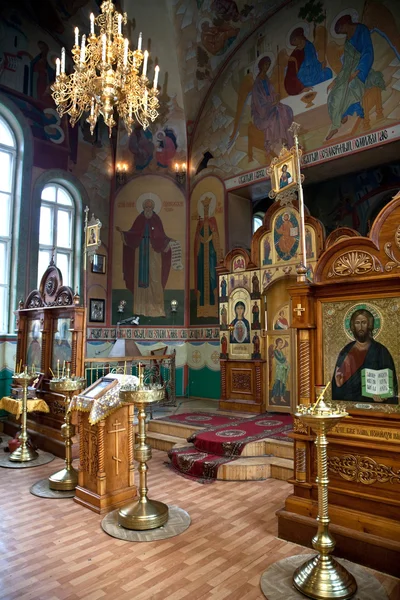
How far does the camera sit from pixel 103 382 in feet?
16.4

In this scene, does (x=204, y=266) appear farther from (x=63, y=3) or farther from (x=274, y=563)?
(x=274, y=563)

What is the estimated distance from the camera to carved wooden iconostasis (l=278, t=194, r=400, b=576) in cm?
333

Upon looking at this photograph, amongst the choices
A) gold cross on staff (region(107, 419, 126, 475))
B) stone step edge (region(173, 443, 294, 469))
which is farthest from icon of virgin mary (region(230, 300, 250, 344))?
gold cross on staff (region(107, 419, 126, 475))

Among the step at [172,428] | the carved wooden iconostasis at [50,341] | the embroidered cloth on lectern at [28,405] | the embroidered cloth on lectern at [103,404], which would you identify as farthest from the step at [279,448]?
the embroidered cloth on lectern at [28,405]

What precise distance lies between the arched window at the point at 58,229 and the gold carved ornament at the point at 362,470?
869 cm

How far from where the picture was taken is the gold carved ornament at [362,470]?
334cm

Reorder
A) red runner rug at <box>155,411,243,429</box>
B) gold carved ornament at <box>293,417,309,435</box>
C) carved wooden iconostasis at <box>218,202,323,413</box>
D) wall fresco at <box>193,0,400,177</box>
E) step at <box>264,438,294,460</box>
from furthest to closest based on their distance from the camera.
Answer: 1. wall fresco at <box>193,0,400,177</box>
2. carved wooden iconostasis at <box>218,202,323,413</box>
3. red runner rug at <box>155,411,243,429</box>
4. step at <box>264,438,294,460</box>
5. gold carved ornament at <box>293,417,309,435</box>

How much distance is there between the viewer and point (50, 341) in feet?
24.1

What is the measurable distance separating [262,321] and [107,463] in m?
4.93

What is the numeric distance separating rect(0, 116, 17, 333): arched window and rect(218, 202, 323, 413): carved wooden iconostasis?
16.3 ft

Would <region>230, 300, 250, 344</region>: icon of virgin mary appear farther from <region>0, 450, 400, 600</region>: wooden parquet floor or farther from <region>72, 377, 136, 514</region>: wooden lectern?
<region>72, 377, 136, 514</region>: wooden lectern

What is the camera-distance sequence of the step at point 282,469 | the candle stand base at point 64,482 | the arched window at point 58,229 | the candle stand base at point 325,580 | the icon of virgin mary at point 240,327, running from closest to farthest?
the candle stand base at point 325,580 → the candle stand base at point 64,482 → the step at point 282,469 → the icon of virgin mary at point 240,327 → the arched window at point 58,229

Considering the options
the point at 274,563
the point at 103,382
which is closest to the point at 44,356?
the point at 103,382

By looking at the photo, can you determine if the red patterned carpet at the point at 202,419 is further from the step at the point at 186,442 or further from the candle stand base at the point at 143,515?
the candle stand base at the point at 143,515
